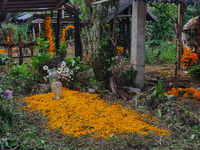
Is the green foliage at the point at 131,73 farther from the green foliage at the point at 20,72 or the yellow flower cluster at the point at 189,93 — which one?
the green foliage at the point at 20,72

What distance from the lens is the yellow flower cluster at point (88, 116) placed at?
3.31 metres

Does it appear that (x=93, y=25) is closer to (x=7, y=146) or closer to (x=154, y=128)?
(x=154, y=128)

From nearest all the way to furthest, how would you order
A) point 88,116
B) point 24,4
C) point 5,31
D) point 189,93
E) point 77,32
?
1. point 88,116
2. point 189,93
3. point 24,4
4. point 77,32
5. point 5,31

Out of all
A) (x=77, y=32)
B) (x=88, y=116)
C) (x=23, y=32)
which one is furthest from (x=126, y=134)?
(x=23, y=32)

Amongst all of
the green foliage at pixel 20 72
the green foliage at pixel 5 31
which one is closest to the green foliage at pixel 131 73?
the green foliage at pixel 20 72

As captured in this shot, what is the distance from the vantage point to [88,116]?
3.69 m

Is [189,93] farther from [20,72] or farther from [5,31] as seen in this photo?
[5,31]

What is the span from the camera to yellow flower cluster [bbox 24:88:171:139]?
3.31m

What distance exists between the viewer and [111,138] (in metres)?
3.05

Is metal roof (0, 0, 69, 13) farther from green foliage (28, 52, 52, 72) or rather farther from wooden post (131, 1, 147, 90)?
wooden post (131, 1, 147, 90)

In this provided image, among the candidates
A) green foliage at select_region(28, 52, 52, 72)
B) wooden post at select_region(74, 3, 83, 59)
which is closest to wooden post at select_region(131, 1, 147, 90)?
green foliage at select_region(28, 52, 52, 72)

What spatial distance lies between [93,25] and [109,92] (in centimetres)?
168

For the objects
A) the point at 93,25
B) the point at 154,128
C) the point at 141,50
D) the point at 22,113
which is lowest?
the point at 154,128

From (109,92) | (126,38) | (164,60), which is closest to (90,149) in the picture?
(109,92)
